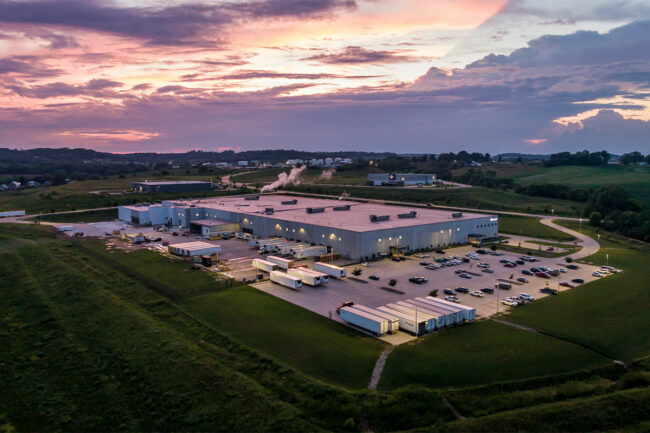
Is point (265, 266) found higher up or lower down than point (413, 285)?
higher up

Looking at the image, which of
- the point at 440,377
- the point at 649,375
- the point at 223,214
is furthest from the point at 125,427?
the point at 223,214

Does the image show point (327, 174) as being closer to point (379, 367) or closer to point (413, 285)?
point (413, 285)

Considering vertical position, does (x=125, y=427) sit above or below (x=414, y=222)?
below

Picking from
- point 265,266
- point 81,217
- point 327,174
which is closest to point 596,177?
point 327,174

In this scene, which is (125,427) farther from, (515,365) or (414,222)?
(414,222)

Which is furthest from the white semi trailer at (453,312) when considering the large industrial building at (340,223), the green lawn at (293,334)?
the large industrial building at (340,223)
